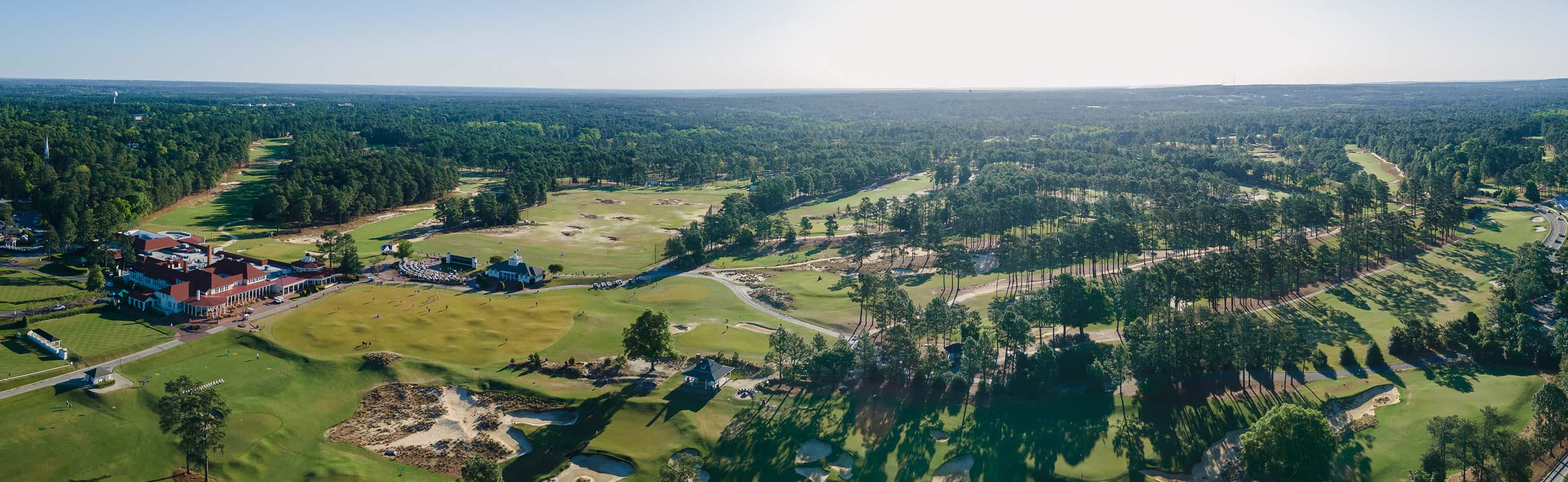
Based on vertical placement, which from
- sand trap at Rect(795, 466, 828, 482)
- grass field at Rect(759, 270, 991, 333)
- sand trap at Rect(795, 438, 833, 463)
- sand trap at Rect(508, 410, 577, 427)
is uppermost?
grass field at Rect(759, 270, 991, 333)

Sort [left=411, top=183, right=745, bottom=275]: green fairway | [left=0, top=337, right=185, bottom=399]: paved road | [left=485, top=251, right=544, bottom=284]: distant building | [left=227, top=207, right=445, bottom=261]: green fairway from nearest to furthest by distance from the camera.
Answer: [left=0, top=337, right=185, bottom=399]: paved road, [left=485, top=251, right=544, bottom=284]: distant building, [left=227, top=207, right=445, bottom=261]: green fairway, [left=411, top=183, right=745, bottom=275]: green fairway

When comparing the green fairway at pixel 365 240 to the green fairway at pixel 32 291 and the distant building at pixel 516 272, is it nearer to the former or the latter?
the green fairway at pixel 32 291

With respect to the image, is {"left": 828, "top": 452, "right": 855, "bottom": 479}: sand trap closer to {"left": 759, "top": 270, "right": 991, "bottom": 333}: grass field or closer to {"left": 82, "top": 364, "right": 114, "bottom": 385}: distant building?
{"left": 759, "top": 270, "right": 991, "bottom": 333}: grass field

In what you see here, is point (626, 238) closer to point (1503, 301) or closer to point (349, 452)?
point (349, 452)

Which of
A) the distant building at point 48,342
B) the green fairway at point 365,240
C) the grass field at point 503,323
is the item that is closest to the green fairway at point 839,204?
the grass field at point 503,323

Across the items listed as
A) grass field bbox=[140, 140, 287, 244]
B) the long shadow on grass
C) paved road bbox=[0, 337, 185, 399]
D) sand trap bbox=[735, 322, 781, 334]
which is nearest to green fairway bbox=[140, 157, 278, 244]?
grass field bbox=[140, 140, 287, 244]

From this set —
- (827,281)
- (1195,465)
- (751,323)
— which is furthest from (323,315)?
(1195,465)

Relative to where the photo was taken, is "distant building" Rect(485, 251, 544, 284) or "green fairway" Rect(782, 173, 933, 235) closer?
"distant building" Rect(485, 251, 544, 284)

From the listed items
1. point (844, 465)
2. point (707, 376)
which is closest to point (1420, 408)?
point (844, 465)
